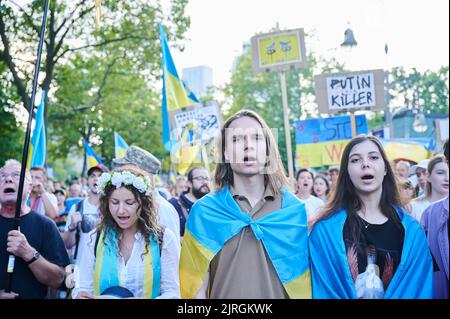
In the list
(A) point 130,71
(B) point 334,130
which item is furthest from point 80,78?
(B) point 334,130

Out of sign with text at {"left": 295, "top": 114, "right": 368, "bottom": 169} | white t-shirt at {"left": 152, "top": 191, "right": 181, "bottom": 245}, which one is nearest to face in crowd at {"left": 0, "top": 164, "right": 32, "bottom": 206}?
white t-shirt at {"left": 152, "top": 191, "right": 181, "bottom": 245}

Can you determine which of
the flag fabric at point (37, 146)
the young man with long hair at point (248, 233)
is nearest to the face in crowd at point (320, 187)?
the flag fabric at point (37, 146)

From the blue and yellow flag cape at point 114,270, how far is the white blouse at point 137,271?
3 centimetres

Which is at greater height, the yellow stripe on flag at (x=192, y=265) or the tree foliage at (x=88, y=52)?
the tree foliage at (x=88, y=52)

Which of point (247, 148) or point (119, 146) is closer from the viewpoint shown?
point (247, 148)

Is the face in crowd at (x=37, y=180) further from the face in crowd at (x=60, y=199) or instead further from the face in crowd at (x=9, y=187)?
the face in crowd at (x=60, y=199)

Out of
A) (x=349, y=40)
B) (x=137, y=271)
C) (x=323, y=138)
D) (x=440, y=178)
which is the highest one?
(x=349, y=40)

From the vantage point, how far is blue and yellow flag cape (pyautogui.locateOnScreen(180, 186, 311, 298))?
2691mm

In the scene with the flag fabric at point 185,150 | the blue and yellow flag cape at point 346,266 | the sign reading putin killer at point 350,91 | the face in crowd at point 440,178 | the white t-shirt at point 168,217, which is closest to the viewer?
the blue and yellow flag cape at point 346,266

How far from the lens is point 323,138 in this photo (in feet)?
30.8

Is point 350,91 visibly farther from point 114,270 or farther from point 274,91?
point 274,91

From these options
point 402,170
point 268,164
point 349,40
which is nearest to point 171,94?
point 402,170

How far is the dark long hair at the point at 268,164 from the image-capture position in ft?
9.40

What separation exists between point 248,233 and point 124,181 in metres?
1.06
